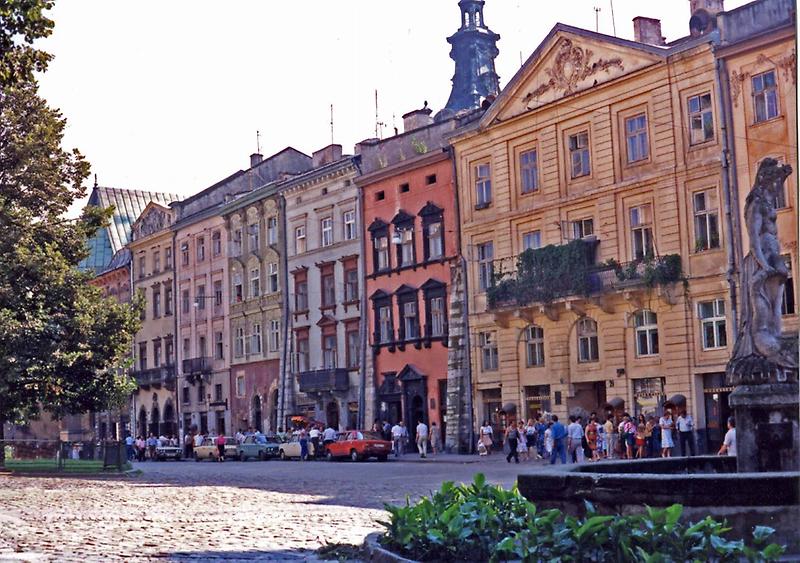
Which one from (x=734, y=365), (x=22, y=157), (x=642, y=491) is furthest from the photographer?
(x=22, y=157)

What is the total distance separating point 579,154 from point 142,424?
4510cm

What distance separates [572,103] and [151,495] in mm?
24401

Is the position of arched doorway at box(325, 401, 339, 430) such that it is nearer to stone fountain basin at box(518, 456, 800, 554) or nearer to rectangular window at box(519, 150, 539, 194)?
rectangular window at box(519, 150, 539, 194)

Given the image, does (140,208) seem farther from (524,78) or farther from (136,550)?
(136,550)

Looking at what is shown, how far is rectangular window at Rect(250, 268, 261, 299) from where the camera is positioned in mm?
67106

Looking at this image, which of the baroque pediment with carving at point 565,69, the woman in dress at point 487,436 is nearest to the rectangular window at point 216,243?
the baroque pediment with carving at point 565,69

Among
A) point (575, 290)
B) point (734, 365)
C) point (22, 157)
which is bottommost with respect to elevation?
point (734, 365)

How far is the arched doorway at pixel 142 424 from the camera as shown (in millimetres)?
81000

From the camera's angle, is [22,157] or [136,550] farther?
[22,157]

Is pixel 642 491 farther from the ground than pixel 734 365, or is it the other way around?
pixel 734 365

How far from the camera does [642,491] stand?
37.7 feet

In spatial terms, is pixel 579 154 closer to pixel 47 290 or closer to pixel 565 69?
pixel 565 69

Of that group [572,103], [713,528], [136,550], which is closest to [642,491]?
[713,528]

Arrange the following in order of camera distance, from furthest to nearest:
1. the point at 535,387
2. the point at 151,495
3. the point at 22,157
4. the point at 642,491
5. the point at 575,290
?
1. the point at 535,387
2. the point at 575,290
3. the point at 22,157
4. the point at 151,495
5. the point at 642,491
